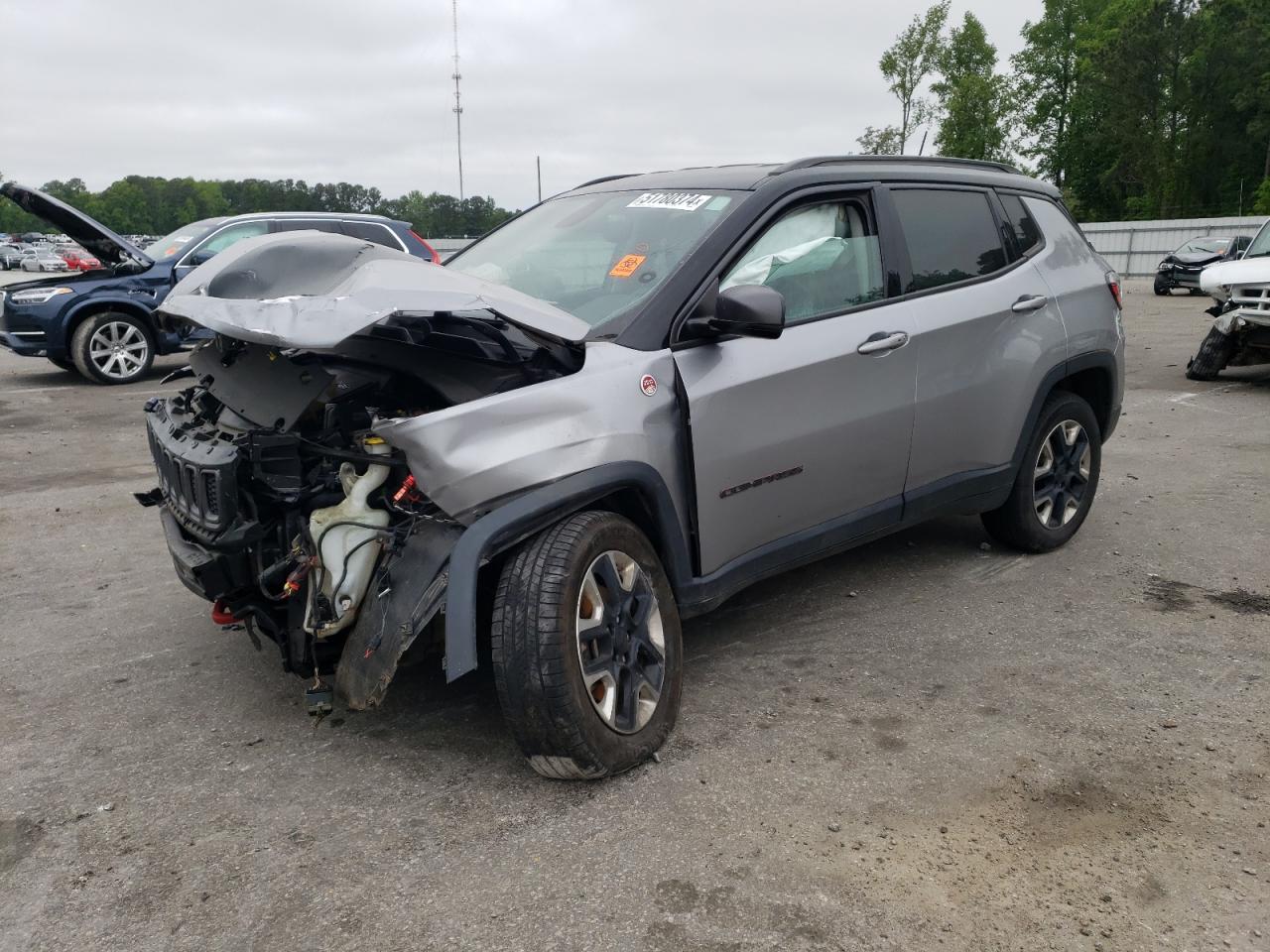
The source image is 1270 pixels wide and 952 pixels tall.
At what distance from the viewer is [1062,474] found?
526 centimetres

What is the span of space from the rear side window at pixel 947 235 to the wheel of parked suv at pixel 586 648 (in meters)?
1.86

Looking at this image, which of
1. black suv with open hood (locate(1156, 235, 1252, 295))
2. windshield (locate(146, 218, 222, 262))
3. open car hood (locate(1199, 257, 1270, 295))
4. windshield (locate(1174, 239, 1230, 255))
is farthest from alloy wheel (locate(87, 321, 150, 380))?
windshield (locate(1174, 239, 1230, 255))

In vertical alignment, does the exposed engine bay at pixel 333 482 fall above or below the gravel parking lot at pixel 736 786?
above

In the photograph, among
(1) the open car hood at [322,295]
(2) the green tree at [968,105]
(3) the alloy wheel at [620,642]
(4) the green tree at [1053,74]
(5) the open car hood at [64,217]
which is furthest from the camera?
(4) the green tree at [1053,74]

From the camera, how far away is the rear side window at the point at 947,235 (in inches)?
174

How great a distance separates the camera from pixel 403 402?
3455 mm

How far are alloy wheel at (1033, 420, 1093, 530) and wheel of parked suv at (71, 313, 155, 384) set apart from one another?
32.4ft

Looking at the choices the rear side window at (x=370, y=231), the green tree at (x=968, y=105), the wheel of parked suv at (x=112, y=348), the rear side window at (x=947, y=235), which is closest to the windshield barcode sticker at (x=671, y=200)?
the rear side window at (x=947, y=235)

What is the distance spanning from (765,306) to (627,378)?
1.63 feet

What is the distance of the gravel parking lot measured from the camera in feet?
8.47

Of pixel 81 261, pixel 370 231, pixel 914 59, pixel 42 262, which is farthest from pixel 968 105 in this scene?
pixel 42 262

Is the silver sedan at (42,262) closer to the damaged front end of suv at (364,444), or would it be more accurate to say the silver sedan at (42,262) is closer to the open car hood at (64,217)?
the open car hood at (64,217)

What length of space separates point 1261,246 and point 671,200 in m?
10.3

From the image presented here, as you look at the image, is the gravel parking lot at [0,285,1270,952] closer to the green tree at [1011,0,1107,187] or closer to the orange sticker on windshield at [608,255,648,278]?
the orange sticker on windshield at [608,255,648,278]
